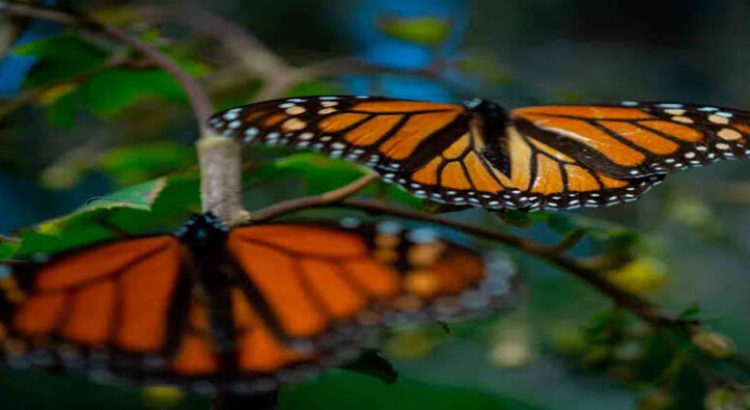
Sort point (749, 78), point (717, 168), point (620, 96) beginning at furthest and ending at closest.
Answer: point (749, 78), point (717, 168), point (620, 96)

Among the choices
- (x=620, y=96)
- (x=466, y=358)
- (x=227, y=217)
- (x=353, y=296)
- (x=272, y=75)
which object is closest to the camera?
(x=353, y=296)

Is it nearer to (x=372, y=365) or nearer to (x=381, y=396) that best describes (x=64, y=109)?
(x=381, y=396)

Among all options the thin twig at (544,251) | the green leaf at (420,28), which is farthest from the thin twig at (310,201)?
the green leaf at (420,28)

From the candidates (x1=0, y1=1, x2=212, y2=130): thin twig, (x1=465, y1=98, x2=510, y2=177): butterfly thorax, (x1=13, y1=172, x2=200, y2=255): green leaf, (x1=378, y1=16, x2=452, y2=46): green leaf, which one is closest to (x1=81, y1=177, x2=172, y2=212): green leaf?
(x1=13, y1=172, x2=200, y2=255): green leaf

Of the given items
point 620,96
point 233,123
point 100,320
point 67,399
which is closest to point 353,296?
point 100,320

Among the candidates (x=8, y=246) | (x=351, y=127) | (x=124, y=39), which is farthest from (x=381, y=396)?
(x=8, y=246)

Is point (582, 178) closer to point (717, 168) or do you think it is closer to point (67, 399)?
point (67, 399)

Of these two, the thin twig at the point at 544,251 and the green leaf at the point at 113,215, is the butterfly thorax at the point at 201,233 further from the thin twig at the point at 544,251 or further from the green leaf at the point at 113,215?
→ the thin twig at the point at 544,251

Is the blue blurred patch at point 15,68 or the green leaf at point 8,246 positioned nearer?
the green leaf at point 8,246
